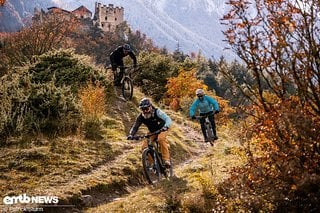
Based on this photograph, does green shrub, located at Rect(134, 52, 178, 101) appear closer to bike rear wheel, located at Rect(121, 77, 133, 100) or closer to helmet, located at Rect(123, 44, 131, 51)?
bike rear wheel, located at Rect(121, 77, 133, 100)

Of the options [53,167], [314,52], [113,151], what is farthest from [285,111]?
[113,151]

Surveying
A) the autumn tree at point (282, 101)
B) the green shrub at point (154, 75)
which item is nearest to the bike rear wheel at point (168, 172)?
the autumn tree at point (282, 101)

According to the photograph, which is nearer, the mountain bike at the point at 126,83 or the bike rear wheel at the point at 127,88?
the mountain bike at the point at 126,83

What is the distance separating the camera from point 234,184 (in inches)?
270

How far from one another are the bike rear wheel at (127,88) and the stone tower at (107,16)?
84.5 m

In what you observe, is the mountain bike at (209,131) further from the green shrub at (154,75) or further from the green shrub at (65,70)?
the green shrub at (154,75)

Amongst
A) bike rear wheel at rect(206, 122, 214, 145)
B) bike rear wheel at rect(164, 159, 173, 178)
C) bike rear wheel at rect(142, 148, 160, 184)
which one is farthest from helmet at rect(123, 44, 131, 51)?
bike rear wheel at rect(142, 148, 160, 184)

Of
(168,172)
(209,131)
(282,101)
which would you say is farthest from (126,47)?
(282,101)

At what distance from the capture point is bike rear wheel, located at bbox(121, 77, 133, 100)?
17163mm

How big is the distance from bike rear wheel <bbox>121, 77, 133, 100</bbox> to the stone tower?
277ft

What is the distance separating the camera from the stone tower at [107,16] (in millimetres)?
100938

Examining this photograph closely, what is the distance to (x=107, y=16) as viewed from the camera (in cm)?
10219

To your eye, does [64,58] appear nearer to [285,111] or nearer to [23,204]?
[23,204]

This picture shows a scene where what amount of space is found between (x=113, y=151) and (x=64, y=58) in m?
8.16
